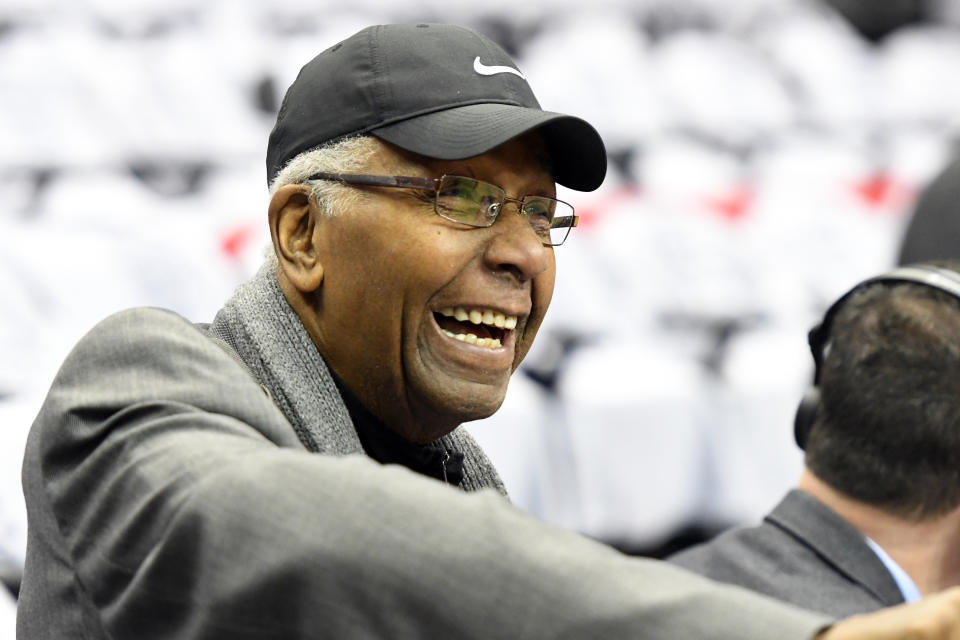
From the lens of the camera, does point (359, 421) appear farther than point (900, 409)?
No

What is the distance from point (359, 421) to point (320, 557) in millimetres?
666

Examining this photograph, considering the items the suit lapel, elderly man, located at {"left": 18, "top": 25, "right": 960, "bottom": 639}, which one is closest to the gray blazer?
the suit lapel

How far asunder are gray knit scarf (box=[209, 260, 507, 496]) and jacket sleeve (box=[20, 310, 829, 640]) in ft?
0.98

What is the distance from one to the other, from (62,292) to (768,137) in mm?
2163

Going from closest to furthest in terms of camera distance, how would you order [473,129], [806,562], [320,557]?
[320,557]
[473,129]
[806,562]

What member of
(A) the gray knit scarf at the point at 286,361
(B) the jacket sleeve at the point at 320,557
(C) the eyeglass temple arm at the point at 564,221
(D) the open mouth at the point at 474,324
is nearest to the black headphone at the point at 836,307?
(C) the eyeglass temple arm at the point at 564,221

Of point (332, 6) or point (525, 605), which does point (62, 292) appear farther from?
point (525, 605)

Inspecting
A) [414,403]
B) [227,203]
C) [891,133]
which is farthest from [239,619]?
[891,133]

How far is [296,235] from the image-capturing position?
4.76 ft

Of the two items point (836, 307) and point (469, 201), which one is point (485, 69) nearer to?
point (469, 201)

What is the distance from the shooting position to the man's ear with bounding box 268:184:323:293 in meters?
1.43

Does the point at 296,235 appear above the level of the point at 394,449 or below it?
above

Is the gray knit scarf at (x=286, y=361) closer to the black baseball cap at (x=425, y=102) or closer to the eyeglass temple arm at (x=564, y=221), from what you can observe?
the black baseball cap at (x=425, y=102)

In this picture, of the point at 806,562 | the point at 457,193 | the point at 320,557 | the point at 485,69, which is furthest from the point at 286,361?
the point at 806,562
